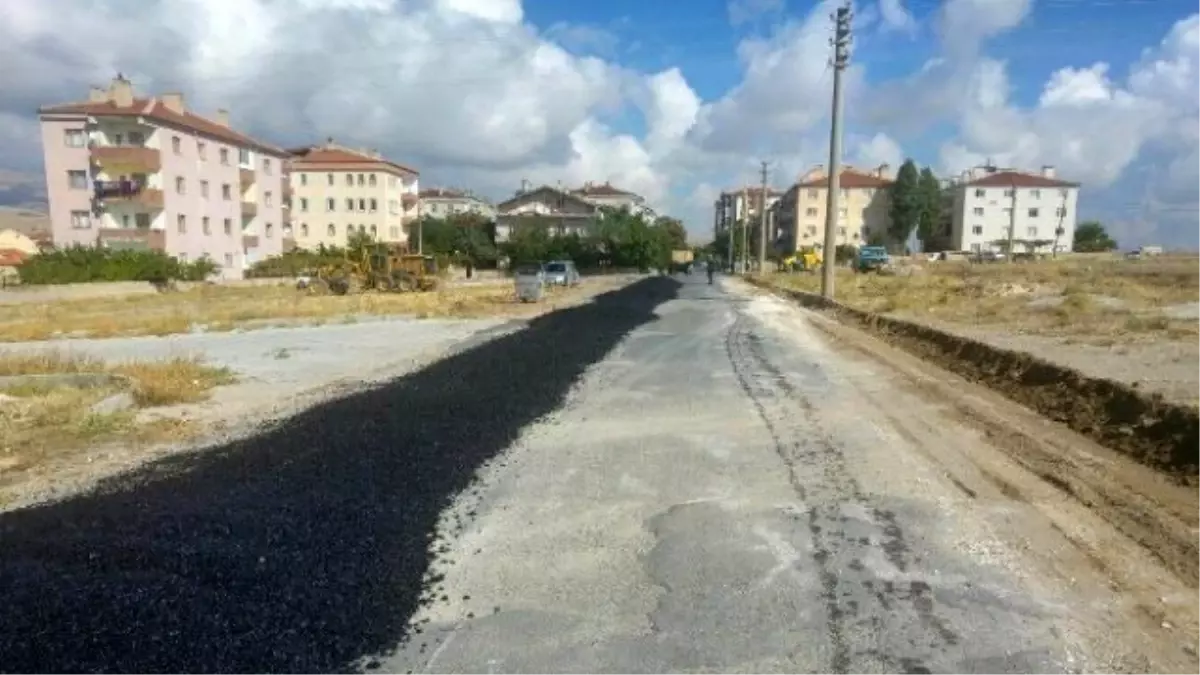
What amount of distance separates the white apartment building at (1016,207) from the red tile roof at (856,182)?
418 inches

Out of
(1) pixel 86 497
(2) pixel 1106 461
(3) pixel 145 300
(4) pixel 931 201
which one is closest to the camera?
(1) pixel 86 497

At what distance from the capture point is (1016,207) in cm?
11006

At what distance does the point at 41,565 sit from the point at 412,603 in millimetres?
2425

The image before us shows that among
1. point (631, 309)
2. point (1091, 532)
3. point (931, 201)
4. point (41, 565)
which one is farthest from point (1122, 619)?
point (931, 201)

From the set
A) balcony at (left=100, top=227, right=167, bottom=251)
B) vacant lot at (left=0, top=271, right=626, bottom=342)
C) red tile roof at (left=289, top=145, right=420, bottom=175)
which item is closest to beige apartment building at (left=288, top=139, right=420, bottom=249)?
red tile roof at (left=289, top=145, right=420, bottom=175)

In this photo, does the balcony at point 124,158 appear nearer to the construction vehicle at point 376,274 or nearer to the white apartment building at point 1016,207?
the construction vehicle at point 376,274

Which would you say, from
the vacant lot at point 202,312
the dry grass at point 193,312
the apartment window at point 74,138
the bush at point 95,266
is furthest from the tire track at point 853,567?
the apartment window at point 74,138

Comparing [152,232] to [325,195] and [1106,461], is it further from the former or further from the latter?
[1106,461]

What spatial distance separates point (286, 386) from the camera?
42.5 ft

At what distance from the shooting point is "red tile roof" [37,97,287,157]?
5400 cm

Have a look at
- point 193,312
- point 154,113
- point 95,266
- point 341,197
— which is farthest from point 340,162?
point 193,312

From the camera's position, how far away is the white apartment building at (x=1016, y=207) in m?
110

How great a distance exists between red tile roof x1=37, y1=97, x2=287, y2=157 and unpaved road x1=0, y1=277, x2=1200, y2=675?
54.2 m

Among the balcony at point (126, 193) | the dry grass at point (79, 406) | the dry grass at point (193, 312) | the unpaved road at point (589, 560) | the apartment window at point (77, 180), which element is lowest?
the dry grass at point (193, 312)
